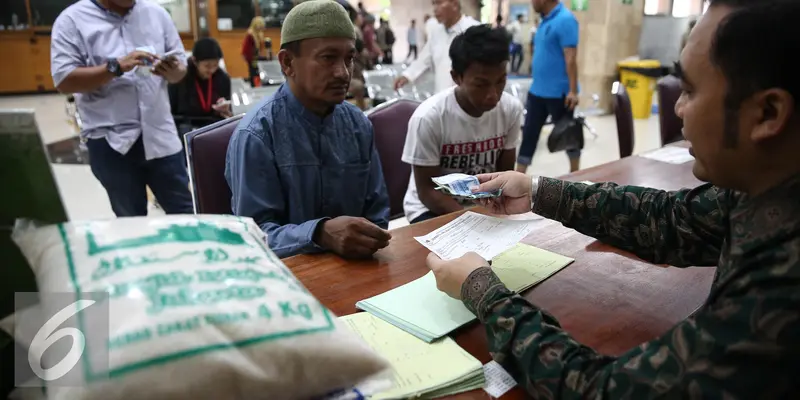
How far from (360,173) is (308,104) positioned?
263mm

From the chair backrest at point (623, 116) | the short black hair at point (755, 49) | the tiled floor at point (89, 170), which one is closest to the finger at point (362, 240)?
the short black hair at point (755, 49)

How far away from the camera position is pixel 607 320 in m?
0.99

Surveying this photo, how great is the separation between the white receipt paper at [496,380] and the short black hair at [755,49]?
0.47 meters

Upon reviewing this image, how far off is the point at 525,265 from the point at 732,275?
581mm

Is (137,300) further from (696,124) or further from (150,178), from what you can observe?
(150,178)

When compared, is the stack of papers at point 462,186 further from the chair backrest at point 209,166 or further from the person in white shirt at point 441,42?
the person in white shirt at point 441,42

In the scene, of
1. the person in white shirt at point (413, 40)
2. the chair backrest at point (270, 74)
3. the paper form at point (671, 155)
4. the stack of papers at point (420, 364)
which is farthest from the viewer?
the person in white shirt at point (413, 40)

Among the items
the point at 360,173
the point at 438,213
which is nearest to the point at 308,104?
the point at 360,173

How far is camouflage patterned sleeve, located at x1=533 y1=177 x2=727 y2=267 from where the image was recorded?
1.08 metres

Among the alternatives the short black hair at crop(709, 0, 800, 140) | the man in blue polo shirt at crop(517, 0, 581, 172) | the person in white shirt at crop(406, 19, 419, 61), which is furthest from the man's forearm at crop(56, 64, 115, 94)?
the person in white shirt at crop(406, 19, 419, 61)

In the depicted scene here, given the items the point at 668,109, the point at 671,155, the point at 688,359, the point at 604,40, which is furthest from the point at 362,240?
the point at 604,40

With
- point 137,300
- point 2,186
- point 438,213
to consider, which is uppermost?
point 2,186

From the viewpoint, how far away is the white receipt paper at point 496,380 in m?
0.79

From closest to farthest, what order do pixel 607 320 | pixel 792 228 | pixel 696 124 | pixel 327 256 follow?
pixel 792 228 < pixel 696 124 < pixel 607 320 < pixel 327 256
